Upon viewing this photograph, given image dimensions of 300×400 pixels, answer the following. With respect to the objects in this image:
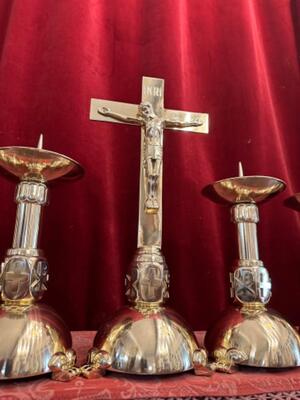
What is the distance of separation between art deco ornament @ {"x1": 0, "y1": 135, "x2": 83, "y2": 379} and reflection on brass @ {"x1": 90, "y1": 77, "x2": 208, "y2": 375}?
0.09m

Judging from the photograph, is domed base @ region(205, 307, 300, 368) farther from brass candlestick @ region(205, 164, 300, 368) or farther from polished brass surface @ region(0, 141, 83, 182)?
polished brass surface @ region(0, 141, 83, 182)

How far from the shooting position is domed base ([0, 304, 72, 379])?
479 millimetres

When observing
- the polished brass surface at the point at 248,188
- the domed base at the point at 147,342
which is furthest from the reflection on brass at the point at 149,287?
the polished brass surface at the point at 248,188

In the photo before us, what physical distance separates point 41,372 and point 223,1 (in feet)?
3.41

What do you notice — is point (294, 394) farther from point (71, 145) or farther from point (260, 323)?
point (71, 145)

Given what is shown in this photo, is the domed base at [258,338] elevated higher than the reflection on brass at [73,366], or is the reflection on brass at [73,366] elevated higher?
the domed base at [258,338]

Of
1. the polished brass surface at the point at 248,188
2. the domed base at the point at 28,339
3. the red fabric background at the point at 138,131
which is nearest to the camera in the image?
the domed base at the point at 28,339

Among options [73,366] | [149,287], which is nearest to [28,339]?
[73,366]

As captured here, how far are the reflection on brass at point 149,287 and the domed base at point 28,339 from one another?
0.07 m

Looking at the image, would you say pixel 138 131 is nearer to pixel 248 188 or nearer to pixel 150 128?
pixel 150 128

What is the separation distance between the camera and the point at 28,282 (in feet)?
1.80

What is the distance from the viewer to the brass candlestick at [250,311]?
557mm

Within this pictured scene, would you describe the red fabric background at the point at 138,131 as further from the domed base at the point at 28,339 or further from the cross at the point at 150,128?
the domed base at the point at 28,339

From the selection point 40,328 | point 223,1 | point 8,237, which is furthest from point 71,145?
point 223,1
